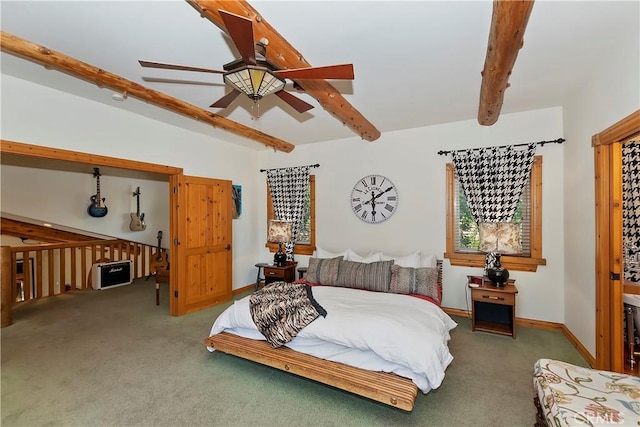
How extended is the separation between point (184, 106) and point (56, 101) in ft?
4.13

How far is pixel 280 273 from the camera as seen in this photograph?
462 centimetres

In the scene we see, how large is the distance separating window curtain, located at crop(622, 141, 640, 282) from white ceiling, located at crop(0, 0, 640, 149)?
2.99ft

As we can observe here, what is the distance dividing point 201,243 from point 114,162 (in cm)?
165

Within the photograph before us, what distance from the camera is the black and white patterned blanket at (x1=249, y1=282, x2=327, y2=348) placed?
248 centimetres

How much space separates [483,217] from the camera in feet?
12.5

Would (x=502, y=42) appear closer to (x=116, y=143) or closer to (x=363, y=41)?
(x=363, y=41)

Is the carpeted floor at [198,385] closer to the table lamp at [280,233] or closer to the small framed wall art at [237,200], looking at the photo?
the table lamp at [280,233]

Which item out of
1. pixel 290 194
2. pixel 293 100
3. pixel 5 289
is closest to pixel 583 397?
pixel 293 100

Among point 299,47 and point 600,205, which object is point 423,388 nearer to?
point 600,205

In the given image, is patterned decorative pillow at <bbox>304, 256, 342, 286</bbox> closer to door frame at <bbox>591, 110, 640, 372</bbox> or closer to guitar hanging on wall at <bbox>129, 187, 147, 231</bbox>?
door frame at <bbox>591, 110, 640, 372</bbox>

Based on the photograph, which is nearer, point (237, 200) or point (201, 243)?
point (201, 243)

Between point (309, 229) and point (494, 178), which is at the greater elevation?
point (494, 178)

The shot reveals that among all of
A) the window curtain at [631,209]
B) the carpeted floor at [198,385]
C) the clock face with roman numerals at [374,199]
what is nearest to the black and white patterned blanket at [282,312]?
the carpeted floor at [198,385]

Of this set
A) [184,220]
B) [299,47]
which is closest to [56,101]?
[184,220]
